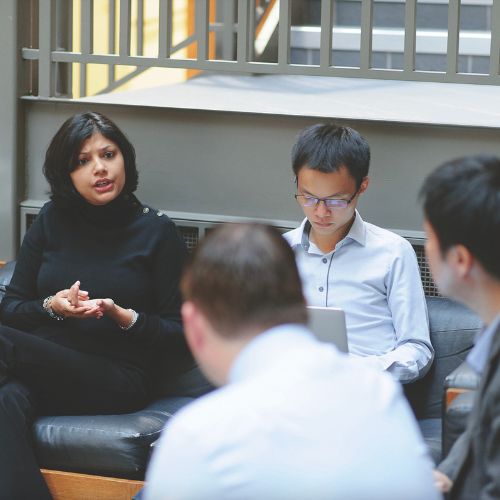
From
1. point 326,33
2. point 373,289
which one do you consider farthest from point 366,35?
point 373,289

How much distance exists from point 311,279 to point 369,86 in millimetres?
1221

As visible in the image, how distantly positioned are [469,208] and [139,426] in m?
1.46

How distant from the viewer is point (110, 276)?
3.16 metres

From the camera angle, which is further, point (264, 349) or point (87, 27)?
point (87, 27)

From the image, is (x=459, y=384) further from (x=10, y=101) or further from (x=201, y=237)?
(x=10, y=101)

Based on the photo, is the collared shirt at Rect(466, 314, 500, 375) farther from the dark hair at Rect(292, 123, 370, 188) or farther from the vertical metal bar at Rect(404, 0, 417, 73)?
the vertical metal bar at Rect(404, 0, 417, 73)

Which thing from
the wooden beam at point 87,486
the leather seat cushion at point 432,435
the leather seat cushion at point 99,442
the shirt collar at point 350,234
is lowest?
the wooden beam at point 87,486

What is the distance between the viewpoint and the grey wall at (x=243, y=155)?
340 cm

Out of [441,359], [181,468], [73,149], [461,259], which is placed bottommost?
[441,359]

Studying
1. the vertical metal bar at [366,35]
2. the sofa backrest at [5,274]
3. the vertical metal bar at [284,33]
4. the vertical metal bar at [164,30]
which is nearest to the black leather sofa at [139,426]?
the sofa backrest at [5,274]

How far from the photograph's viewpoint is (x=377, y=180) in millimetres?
3432

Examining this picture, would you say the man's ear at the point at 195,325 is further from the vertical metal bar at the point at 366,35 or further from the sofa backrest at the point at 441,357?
the vertical metal bar at the point at 366,35

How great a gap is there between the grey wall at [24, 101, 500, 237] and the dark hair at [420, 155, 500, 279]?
5.43 feet

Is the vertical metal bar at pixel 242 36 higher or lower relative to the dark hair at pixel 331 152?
higher
